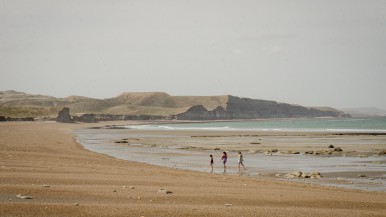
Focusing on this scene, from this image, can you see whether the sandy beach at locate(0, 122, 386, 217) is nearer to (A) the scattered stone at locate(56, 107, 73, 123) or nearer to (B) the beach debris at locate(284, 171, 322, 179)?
(B) the beach debris at locate(284, 171, 322, 179)

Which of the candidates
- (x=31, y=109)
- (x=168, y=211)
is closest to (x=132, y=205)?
(x=168, y=211)

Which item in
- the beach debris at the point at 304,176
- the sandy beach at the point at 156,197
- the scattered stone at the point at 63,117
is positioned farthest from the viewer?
the scattered stone at the point at 63,117

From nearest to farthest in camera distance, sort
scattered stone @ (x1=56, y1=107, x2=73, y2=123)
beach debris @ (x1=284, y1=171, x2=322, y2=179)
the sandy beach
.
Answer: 1. the sandy beach
2. beach debris @ (x1=284, y1=171, x2=322, y2=179)
3. scattered stone @ (x1=56, y1=107, x2=73, y2=123)

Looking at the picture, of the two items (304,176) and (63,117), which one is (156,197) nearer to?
(304,176)

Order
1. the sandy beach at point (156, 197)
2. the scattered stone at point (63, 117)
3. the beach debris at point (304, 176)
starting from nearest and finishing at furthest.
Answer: the sandy beach at point (156, 197) → the beach debris at point (304, 176) → the scattered stone at point (63, 117)

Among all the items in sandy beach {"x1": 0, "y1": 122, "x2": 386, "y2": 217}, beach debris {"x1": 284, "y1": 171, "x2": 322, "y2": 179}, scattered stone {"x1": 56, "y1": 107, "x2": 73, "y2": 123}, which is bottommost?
beach debris {"x1": 284, "y1": 171, "x2": 322, "y2": 179}

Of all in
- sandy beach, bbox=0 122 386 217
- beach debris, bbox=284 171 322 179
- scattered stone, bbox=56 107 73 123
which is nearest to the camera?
sandy beach, bbox=0 122 386 217

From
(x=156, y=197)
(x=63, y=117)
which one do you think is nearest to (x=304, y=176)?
(x=156, y=197)

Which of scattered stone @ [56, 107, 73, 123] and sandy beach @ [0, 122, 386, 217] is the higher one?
scattered stone @ [56, 107, 73, 123]

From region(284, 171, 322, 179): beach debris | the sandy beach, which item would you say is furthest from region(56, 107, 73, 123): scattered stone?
the sandy beach

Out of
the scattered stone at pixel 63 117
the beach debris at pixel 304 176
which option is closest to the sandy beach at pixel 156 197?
the beach debris at pixel 304 176

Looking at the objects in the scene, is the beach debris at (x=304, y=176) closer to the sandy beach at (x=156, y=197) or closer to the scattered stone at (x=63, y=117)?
the sandy beach at (x=156, y=197)

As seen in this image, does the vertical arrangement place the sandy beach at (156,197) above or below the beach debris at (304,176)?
above

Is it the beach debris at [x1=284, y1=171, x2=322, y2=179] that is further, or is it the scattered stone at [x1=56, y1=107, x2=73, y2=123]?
the scattered stone at [x1=56, y1=107, x2=73, y2=123]
